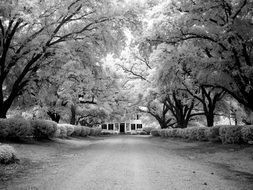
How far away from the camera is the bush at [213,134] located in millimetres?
17516

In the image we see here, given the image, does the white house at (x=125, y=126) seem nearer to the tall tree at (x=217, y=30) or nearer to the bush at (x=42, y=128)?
the bush at (x=42, y=128)

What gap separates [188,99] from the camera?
27531 mm

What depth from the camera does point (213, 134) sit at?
58.8ft

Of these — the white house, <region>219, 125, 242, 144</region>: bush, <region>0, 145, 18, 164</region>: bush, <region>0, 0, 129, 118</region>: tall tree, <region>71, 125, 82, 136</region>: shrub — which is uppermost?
<region>0, 0, 129, 118</region>: tall tree

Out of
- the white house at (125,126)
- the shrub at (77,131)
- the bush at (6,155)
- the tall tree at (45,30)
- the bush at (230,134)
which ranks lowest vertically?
the bush at (6,155)

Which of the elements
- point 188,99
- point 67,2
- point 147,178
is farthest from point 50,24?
point 188,99

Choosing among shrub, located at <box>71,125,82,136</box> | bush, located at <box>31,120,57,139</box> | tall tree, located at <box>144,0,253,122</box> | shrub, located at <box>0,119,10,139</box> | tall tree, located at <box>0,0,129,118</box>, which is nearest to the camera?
tall tree, located at <box>144,0,253,122</box>

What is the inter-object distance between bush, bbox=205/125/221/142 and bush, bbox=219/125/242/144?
118cm

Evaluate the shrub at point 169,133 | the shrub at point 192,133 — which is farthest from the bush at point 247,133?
the shrub at point 169,133

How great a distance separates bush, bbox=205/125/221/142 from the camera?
57.5 ft

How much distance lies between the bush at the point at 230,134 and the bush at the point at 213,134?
1175 mm

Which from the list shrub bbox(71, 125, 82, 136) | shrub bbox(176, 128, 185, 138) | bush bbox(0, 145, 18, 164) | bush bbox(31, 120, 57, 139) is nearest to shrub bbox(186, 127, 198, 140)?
shrub bbox(176, 128, 185, 138)

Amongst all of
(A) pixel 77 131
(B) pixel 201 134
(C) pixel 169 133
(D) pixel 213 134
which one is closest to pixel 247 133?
(D) pixel 213 134

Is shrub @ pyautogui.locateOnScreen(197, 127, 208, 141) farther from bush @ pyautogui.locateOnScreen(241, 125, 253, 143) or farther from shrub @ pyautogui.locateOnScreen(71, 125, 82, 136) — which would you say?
shrub @ pyautogui.locateOnScreen(71, 125, 82, 136)
